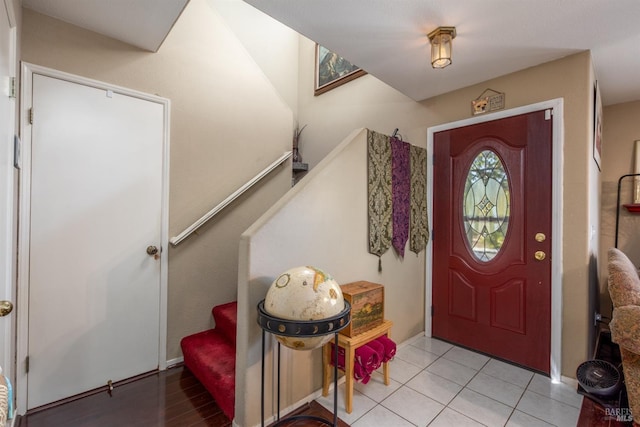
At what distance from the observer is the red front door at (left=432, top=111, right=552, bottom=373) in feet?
7.64

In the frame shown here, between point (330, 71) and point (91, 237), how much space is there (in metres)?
3.25

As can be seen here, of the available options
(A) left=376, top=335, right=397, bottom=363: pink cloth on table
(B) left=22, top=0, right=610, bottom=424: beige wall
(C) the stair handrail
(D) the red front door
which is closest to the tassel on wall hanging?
(B) left=22, top=0, right=610, bottom=424: beige wall

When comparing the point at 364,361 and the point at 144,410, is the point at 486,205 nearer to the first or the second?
the point at 364,361

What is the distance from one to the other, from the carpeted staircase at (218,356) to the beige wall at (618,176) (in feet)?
12.8

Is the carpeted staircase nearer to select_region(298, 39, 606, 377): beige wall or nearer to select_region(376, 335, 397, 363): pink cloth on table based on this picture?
select_region(376, 335, 397, 363): pink cloth on table

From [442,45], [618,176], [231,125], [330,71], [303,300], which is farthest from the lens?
[330,71]

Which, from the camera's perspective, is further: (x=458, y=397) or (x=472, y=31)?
(x=458, y=397)

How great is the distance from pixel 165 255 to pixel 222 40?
2.04m

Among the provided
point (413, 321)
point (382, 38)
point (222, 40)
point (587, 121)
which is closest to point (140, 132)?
point (222, 40)

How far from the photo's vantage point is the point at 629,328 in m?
1.53

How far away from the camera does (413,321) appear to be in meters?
2.88

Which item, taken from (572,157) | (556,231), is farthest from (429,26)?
(556,231)

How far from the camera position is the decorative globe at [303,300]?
1.44 metres

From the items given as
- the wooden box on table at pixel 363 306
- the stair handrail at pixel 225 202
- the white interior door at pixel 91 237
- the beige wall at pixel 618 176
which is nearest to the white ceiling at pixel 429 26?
the white interior door at pixel 91 237
